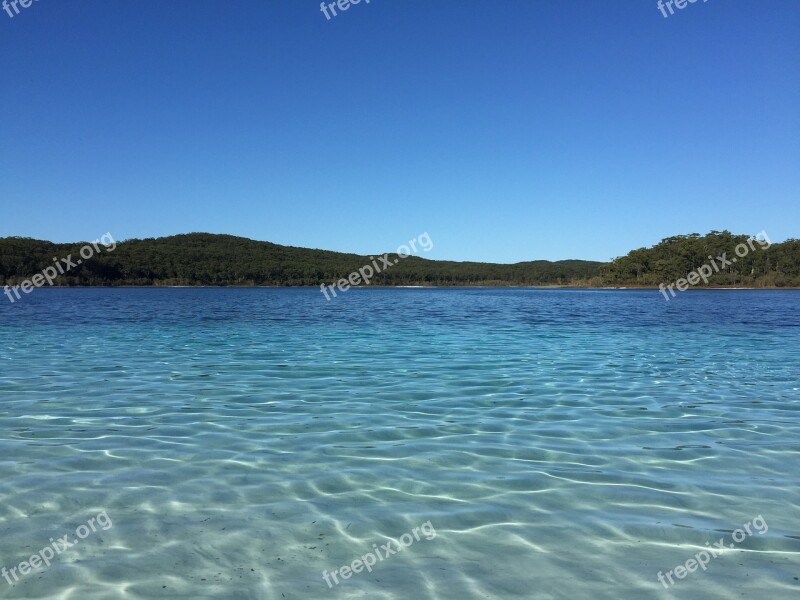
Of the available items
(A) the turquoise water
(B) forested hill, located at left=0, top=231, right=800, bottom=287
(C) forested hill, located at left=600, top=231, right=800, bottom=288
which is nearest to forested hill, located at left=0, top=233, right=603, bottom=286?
(B) forested hill, located at left=0, top=231, right=800, bottom=287

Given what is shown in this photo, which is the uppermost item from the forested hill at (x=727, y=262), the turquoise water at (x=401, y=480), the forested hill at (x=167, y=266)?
the forested hill at (x=167, y=266)

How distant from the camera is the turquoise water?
3.85 metres

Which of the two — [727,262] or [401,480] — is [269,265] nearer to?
[727,262]

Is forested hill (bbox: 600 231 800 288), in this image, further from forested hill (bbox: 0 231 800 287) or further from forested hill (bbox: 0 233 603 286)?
forested hill (bbox: 0 233 603 286)

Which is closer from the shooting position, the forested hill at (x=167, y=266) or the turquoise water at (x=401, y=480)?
the turquoise water at (x=401, y=480)

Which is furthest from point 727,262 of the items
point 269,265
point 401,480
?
point 401,480

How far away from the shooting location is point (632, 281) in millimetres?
171375

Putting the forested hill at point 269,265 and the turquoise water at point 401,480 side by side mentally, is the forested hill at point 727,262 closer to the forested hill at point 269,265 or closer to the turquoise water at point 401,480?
the forested hill at point 269,265

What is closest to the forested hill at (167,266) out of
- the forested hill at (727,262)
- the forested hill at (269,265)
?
the forested hill at (269,265)

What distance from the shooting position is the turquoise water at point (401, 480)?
12.6 ft

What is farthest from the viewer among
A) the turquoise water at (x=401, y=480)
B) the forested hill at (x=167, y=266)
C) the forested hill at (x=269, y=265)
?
the forested hill at (x=269, y=265)

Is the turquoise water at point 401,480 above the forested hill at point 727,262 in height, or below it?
below

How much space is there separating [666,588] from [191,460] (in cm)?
455

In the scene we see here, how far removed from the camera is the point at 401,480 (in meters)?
5.66
